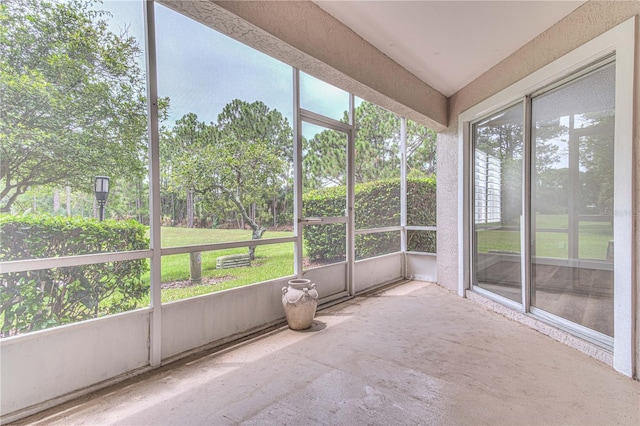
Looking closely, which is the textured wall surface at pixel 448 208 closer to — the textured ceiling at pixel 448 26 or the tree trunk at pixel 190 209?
the textured ceiling at pixel 448 26

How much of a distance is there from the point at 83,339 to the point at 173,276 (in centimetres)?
69

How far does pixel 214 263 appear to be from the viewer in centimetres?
284

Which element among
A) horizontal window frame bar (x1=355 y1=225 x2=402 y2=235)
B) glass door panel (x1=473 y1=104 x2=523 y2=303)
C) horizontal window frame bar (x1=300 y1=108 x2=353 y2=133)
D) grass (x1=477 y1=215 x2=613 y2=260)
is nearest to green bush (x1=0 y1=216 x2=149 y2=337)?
horizontal window frame bar (x1=300 y1=108 x2=353 y2=133)

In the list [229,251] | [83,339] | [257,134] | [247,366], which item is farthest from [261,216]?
[83,339]

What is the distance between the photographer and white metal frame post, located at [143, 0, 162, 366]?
235cm

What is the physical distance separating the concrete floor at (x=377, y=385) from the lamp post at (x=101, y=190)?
1.25 m

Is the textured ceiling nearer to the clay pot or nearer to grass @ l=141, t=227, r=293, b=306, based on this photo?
grass @ l=141, t=227, r=293, b=306

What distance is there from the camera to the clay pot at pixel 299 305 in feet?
10.2

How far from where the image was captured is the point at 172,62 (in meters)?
2.48

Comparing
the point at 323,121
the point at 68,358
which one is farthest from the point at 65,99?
the point at 323,121

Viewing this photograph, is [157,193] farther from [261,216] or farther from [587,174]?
[587,174]

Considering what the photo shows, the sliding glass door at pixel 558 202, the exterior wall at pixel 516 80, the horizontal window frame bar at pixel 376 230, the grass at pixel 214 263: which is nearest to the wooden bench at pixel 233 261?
the grass at pixel 214 263

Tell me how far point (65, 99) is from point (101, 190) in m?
0.60

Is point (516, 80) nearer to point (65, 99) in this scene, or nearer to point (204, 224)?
point (204, 224)
